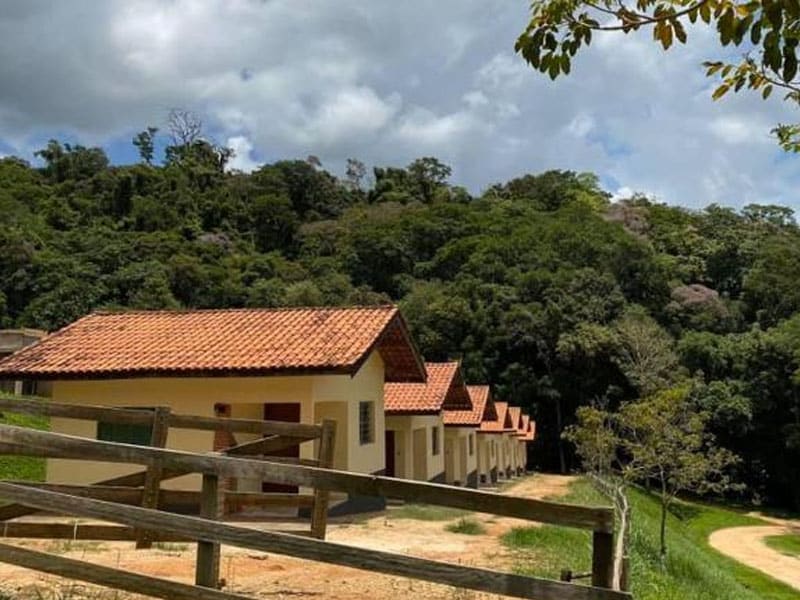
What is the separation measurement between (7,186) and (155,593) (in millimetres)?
67694

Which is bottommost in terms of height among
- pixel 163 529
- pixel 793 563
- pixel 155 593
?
pixel 793 563

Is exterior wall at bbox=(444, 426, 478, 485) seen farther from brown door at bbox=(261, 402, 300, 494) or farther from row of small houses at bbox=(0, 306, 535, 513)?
brown door at bbox=(261, 402, 300, 494)

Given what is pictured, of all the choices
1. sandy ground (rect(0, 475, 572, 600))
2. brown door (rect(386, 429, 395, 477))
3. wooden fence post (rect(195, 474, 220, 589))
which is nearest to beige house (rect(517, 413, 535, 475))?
brown door (rect(386, 429, 395, 477))

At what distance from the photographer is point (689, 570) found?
16250 millimetres

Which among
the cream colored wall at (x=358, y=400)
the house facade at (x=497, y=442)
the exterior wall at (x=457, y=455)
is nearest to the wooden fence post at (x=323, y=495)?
the cream colored wall at (x=358, y=400)

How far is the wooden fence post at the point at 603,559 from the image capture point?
3609 mm

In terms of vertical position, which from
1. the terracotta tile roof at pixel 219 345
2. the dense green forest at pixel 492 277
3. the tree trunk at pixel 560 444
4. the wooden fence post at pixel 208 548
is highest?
the dense green forest at pixel 492 277

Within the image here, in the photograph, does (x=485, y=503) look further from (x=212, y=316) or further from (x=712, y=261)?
(x=712, y=261)

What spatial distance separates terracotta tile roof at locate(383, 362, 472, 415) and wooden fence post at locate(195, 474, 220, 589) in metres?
17.6

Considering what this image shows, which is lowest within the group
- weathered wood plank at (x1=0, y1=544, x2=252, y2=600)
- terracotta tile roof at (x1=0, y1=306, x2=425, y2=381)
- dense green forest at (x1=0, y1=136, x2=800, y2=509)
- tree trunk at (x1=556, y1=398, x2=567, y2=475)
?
tree trunk at (x1=556, y1=398, x2=567, y2=475)

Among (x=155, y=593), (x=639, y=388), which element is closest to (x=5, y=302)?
(x=639, y=388)

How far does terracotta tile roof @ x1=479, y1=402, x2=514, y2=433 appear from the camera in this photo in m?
36.5

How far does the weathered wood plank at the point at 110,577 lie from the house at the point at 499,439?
3148cm

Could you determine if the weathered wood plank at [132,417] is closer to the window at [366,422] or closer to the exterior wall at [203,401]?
the exterior wall at [203,401]
